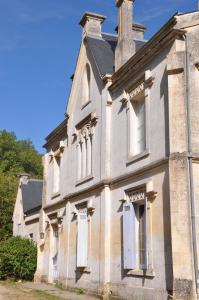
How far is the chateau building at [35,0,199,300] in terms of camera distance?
427 inches

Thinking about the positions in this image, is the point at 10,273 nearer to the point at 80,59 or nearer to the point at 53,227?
the point at 53,227

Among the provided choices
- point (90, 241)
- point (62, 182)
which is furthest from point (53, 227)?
point (90, 241)

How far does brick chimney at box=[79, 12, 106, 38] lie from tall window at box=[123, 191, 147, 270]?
944cm

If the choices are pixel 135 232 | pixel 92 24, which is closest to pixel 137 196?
pixel 135 232

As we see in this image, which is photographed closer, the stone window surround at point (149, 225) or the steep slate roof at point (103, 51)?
the stone window surround at point (149, 225)

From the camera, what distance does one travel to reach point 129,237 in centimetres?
1295

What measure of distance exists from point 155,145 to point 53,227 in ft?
37.4

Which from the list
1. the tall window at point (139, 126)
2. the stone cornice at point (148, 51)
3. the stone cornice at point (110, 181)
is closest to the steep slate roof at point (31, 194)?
the stone cornice at point (110, 181)

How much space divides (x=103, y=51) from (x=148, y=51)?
575 centimetres

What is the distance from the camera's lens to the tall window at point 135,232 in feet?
41.5

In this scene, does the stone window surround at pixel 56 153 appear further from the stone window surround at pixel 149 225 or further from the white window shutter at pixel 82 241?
the stone window surround at pixel 149 225

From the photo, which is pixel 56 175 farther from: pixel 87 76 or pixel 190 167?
pixel 190 167

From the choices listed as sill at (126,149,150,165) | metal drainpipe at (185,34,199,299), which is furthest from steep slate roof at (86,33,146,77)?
metal drainpipe at (185,34,199,299)

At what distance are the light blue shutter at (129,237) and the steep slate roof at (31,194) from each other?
18.2 metres
